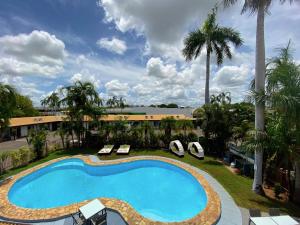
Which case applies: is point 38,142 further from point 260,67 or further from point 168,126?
point 260,67

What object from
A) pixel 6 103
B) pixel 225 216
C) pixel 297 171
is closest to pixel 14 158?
pixel 6 103

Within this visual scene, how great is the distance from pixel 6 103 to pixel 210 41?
17.7 metres

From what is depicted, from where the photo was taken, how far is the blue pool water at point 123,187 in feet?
32.6

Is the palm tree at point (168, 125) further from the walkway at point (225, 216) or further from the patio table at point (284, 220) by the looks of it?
the patio table at point (284, 220)

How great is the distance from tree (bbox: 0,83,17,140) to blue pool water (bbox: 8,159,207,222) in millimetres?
3882

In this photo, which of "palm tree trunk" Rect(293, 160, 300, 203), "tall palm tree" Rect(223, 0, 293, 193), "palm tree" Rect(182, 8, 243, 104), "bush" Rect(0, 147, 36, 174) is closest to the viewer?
"palm tree trunk" Rect(293, 160, 300, 203)

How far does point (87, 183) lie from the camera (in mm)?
12867

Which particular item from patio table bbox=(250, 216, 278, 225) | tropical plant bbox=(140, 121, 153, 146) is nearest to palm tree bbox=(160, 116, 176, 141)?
tropical plant bbox=(140, 121, 153, 146)

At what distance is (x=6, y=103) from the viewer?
1220 centimetres

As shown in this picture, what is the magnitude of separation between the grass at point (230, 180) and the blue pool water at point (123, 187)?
1.50m

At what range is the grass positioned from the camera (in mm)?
8500

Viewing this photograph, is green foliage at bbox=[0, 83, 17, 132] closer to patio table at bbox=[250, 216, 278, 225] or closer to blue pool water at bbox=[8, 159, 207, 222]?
blue pool water at bbox=[8, 159, 207, 222]

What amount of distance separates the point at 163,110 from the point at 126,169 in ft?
147

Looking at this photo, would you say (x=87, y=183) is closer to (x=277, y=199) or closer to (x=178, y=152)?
(x=178, y=152)
